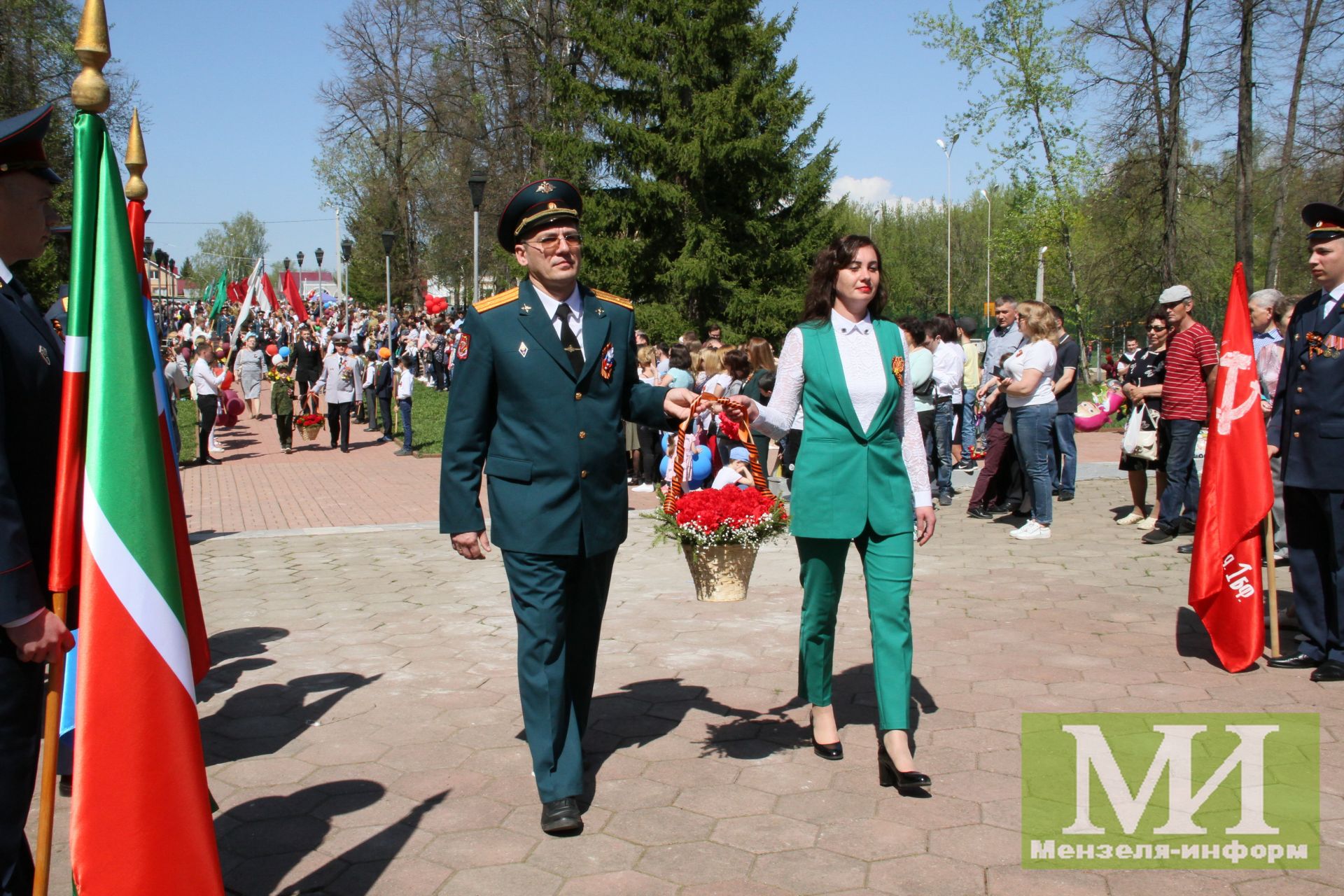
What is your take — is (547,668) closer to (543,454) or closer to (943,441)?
(543,454)

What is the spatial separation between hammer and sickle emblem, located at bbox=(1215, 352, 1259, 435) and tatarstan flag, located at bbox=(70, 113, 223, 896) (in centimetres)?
534

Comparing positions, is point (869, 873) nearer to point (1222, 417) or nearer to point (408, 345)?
point (1222, 417)

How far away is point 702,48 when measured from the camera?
29953 mm

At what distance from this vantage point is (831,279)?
14.9 feet

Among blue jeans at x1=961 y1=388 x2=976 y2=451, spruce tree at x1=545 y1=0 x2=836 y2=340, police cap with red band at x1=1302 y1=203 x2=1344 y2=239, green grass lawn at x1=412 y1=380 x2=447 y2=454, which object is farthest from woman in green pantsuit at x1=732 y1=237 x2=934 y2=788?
spruce tree at x1=545 y1=0 x2=836 y2=340

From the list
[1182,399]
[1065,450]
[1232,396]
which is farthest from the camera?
[1065,450]

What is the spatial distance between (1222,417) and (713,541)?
9.85ft

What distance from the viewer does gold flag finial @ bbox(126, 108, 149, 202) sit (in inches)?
173

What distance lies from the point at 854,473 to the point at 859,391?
1.08 ft

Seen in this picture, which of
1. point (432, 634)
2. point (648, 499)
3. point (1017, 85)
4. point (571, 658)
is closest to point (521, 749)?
point (571, 658)

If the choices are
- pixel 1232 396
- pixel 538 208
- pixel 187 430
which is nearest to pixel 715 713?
pixel 538 208

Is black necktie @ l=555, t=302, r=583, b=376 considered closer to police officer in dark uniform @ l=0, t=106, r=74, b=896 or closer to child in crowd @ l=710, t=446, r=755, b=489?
child in crowd @ l=710, t=446, r=755, b=489

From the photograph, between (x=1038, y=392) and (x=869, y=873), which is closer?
(x=869, y=873)

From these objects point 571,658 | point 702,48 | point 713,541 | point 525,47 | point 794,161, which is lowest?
point 571,658
